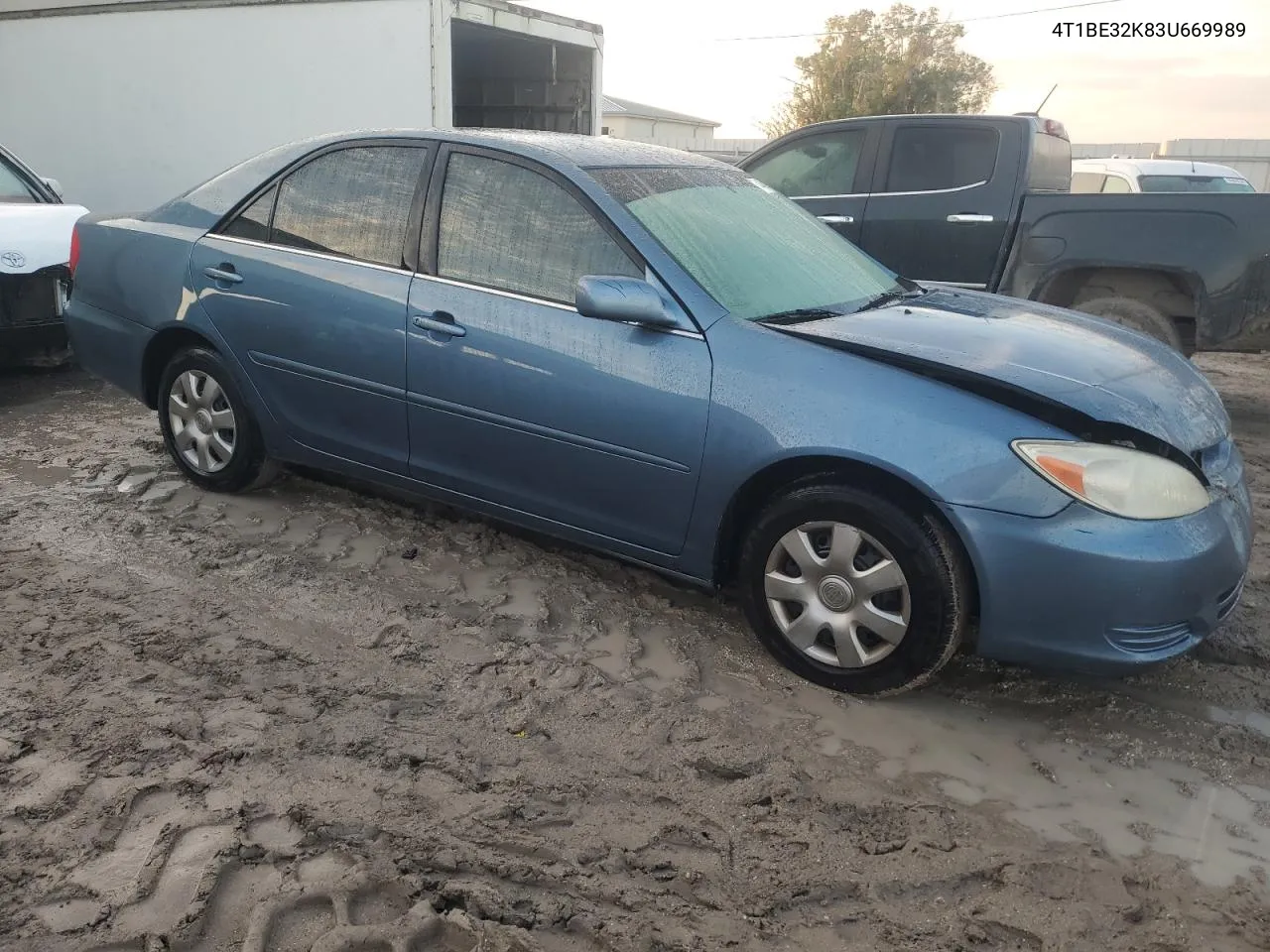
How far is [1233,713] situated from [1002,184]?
4.60 meters

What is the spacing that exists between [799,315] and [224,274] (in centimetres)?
245

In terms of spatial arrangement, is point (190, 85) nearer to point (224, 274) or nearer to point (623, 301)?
point (224, 274)

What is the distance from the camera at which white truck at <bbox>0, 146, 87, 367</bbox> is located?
6.30 m

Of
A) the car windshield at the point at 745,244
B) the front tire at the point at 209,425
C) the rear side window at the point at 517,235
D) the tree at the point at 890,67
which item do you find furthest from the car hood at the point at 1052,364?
the tree at the point at 890,67

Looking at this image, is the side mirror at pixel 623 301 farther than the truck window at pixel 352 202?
No

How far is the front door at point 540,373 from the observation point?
130 inches

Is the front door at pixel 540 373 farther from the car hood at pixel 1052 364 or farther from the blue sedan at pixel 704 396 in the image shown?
the car hood at pixel 1052 364

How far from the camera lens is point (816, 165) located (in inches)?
298

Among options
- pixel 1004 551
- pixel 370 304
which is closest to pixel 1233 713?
pixel 1004 551

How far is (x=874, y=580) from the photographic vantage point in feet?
9.93

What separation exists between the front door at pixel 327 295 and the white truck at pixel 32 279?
106 inches

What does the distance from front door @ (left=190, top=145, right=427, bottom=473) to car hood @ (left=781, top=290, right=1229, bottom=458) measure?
1607 mm

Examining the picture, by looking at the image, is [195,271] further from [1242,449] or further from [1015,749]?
[1242,449]

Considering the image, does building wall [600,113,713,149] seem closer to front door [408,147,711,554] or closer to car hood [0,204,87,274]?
car hood [0,204,87,274]
